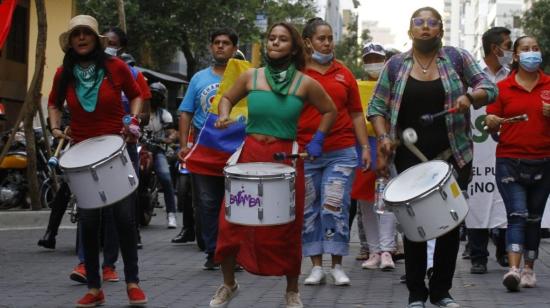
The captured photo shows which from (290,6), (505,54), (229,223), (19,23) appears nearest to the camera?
(229,223)

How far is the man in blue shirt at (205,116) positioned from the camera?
10.5m

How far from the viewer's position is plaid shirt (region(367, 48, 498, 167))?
7.64 m

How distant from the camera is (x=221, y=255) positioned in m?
7.71

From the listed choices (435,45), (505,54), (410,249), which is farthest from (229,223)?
(505,54)

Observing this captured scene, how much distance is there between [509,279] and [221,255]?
8.09 ft

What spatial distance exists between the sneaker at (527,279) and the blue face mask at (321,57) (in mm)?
2233

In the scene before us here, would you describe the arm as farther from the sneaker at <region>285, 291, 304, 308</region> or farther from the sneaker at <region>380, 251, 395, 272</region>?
the sneaker at <region>380, 251, 395, 272</region>

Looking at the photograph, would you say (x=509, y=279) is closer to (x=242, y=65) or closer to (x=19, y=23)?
(x=242, y=65)

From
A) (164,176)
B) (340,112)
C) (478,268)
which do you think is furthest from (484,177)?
(164,176)

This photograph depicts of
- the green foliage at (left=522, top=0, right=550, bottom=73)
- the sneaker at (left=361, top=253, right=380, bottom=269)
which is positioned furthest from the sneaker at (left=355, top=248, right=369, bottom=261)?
the green foliage at (left=522, top=0, right=550, bottom=73)

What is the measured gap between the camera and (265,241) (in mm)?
7566

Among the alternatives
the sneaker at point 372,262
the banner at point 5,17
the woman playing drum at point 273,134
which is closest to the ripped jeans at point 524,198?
the sneaker at point 372,262

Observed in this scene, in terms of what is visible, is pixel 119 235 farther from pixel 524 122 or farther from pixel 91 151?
pixel 524 122

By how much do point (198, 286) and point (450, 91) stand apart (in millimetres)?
2785
